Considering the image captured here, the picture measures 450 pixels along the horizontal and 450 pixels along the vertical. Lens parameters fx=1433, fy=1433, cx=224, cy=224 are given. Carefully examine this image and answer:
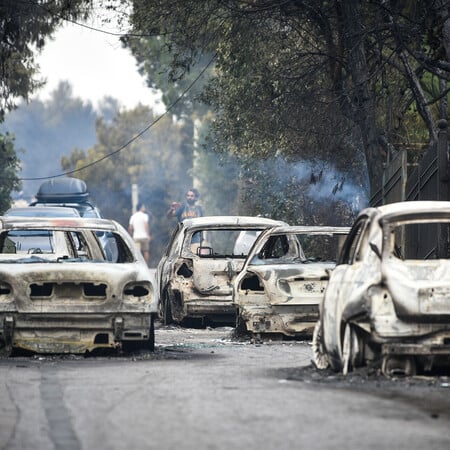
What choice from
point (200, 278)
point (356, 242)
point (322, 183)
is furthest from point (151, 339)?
point (322, 183)

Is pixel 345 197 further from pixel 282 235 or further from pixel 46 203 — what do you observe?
pixel 282 235

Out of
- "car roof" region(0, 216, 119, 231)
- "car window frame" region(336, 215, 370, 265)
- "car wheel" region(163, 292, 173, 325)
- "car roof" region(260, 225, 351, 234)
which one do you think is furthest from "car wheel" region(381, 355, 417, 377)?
"car wheel" region(163, 292, 173, 325)

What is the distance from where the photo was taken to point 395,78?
29.5m

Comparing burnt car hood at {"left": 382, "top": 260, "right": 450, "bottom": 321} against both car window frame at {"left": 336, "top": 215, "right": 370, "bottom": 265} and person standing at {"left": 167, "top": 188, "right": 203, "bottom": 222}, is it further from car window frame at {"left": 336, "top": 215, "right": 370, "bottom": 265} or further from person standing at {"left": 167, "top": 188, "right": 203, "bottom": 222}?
person standing at {"left": 167, "top": 188, "right": 203, "bottom": 222}

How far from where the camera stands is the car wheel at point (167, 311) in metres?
19.1

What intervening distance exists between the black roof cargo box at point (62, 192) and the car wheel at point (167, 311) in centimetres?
1964

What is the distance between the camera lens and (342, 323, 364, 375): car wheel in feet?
35.8

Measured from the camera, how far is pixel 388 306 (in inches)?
420

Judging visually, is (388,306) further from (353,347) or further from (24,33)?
(24,33)

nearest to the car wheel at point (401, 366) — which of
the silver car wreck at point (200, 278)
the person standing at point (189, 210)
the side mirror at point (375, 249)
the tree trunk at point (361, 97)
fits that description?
the side mirror at point (375, 249)

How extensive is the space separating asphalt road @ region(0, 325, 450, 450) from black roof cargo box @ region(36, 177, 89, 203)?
25.8m

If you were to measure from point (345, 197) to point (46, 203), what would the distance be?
407 inches

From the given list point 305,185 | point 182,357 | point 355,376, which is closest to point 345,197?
point 305,185

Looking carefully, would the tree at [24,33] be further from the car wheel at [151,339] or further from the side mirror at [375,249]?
the side mirror at [375,249]
